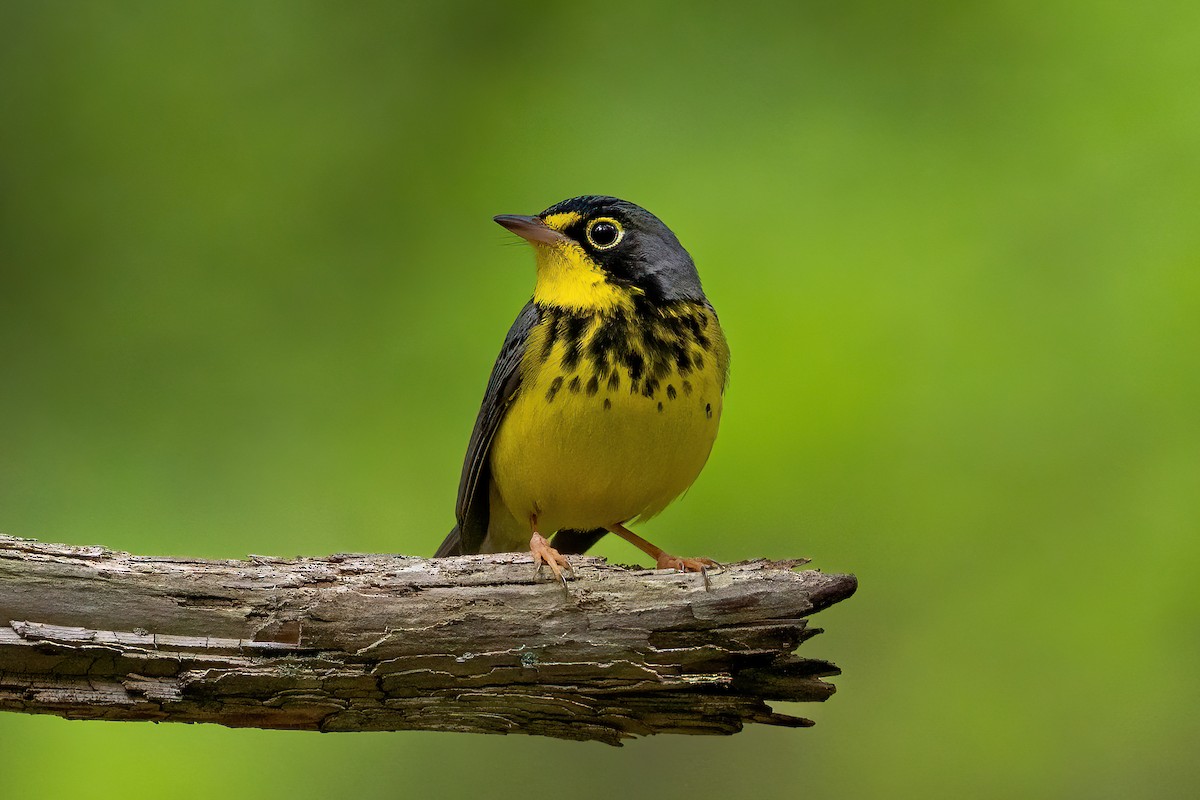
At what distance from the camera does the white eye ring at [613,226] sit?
539 centimetres

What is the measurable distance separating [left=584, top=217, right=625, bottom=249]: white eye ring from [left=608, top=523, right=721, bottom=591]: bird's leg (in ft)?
4.28

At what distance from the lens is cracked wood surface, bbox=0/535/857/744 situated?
3902mm

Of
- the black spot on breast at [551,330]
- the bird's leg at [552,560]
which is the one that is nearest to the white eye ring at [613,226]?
the black spot on breast at [551,330]

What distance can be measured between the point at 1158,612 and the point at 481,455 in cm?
351

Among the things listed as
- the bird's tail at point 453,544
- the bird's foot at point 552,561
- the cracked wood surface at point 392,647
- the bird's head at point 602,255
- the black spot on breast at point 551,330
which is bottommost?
the cracked wood surface at point 392,647

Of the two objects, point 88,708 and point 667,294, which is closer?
point 88,708

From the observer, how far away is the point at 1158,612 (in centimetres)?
619

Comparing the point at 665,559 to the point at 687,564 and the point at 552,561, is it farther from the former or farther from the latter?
the point at 552,561

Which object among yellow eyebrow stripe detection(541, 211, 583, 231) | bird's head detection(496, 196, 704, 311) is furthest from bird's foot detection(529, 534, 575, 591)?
yellow eyebrow stripe detection(541, 211, 583, 231)

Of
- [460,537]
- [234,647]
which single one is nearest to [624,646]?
[234,647]

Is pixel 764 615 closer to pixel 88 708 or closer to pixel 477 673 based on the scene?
pixel 477 673

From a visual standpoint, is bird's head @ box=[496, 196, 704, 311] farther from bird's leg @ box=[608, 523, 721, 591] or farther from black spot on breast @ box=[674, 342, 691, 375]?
bird's leg @ box=[608, 523, 721, 591]

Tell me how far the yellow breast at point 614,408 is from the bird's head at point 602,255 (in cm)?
11

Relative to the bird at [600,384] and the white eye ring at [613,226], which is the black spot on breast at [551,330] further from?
the white eye ring at [613,226]
